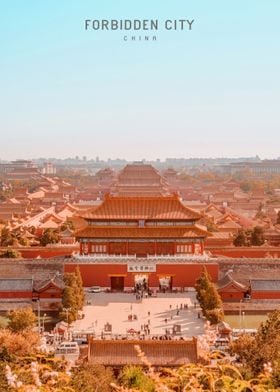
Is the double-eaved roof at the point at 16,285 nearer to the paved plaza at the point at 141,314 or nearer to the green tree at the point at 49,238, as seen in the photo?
the paved plaza at the point at 141,314

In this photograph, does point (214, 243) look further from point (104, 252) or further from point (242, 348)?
point (242, 348)

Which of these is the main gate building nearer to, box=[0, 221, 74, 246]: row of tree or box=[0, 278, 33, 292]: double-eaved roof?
box=[0, 278, 33, 292]: double-eaved roof

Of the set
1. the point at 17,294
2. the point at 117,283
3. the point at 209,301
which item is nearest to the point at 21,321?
the point at 17,294

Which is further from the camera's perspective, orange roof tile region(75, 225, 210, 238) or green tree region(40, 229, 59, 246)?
green tree region(40, 229, 59, 246)

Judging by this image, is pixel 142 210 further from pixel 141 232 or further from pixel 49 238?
pixel 49 238

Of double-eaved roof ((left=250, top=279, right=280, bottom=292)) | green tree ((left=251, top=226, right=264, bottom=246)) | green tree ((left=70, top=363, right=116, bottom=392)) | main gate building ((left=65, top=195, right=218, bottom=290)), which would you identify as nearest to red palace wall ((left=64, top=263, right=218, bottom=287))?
main gate building ((left=65, top=195, right=218, bottom=290))

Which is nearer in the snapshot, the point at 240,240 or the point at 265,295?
the point at 265,295
